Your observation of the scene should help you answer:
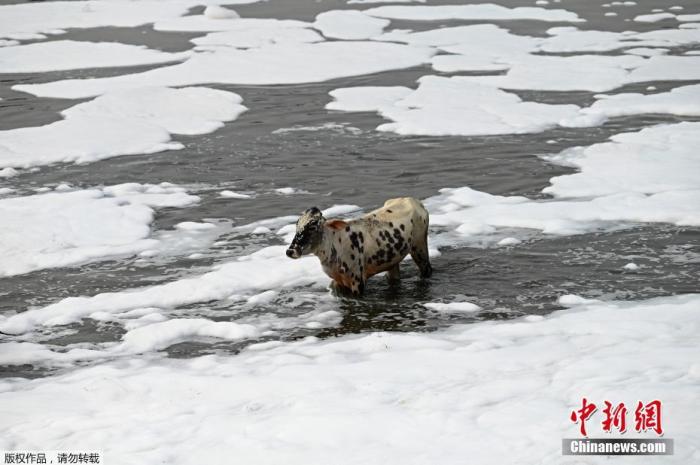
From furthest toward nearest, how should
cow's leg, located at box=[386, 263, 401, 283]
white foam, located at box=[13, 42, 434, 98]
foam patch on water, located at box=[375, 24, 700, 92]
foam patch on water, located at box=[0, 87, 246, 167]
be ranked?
white foam, located at box=[13, 42, 434, 98]
foam patch on water, located at box=[375, 24, 700, 92]
foam patch on water, located at box=[0, 87, 246, 167]
cow's leg, located at box=[386, 263, 401, 283]

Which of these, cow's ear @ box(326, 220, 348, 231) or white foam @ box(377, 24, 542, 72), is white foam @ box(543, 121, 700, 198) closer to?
cow's ear @ box(326, 220, 348, 231)

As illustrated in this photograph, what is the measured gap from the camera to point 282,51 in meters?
25.2

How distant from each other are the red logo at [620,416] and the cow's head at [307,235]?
145 inches

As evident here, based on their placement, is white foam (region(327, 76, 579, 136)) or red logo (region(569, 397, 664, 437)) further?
white foam (region(327, 76, 579, 136))

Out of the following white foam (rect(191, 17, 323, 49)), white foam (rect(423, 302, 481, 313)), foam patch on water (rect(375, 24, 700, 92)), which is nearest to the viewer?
white foam (rect(423, 302, 481, 313))

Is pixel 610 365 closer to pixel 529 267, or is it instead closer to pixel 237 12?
pixel 529 267

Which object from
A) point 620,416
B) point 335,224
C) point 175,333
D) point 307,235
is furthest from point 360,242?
point 620,416

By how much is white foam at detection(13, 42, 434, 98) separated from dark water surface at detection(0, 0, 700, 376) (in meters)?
0.69

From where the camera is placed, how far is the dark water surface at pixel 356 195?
9.92 metres

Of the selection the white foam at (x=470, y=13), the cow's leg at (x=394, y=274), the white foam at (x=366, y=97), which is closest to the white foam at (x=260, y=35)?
the white foam at (x=470, y=13)

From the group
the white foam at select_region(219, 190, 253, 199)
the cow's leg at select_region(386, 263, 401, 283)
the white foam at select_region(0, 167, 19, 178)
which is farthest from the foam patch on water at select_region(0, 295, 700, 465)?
the white foam at select_region(0, 167, 19, 178)

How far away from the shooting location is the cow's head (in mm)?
9812

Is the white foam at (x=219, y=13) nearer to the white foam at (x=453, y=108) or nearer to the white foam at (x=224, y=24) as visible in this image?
the white foam at (x=224, y=24)

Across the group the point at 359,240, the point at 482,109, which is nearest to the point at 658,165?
the point at 482,109
